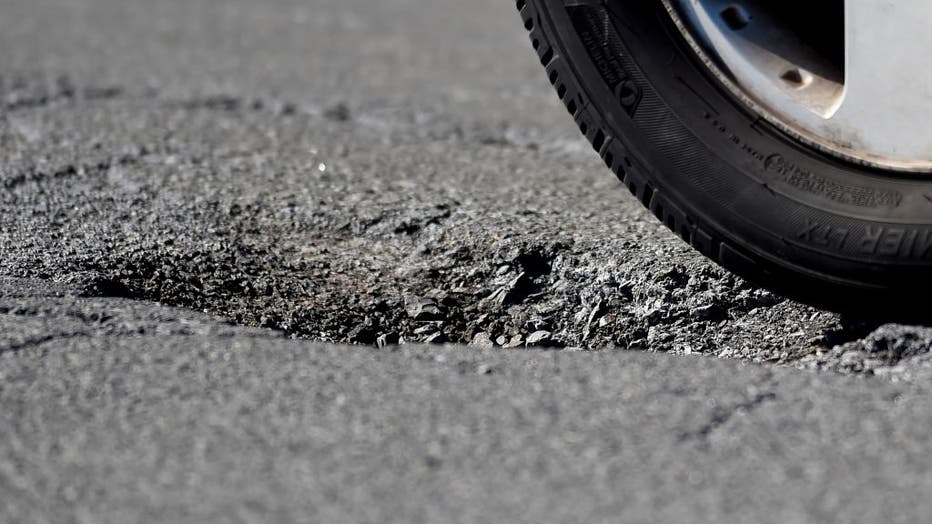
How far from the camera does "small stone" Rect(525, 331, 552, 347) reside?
2066mm

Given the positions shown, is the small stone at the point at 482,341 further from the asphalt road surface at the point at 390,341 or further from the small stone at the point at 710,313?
the small stone at the point at 710,313

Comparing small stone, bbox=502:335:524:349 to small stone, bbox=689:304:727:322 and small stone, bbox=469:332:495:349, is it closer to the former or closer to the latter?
small stone, bbox=469:332:495:349

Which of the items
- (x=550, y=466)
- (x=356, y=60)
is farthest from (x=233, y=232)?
(x=356, y=60)

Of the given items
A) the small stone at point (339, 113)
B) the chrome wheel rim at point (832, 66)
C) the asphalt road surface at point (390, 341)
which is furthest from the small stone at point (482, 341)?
the small stone at point (339, 113)

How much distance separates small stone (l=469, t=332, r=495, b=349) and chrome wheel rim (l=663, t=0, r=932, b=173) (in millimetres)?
603

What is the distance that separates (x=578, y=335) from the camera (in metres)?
2.08

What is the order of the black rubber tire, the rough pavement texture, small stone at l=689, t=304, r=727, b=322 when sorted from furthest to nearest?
small stone at l=689, t=304, r=727, b=322 → the black rubber tire → the rough pavement texture

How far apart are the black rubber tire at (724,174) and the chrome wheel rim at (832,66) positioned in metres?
0.03

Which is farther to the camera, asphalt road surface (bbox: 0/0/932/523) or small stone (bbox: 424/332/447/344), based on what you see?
small stone (bbox: 424/332/447/344)

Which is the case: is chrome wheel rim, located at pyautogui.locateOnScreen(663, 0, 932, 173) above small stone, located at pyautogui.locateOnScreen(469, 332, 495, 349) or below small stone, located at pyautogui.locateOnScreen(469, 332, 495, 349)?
above

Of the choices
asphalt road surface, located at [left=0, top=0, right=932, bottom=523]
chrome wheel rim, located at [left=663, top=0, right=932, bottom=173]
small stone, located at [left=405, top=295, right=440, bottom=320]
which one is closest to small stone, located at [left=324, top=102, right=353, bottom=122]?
asphalt road surface, located at [left=0, top=0, right=932, bottom=523]

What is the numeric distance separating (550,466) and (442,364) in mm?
341

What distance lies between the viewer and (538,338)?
207 cm

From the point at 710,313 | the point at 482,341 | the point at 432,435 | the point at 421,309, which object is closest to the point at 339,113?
the point at 421,309
